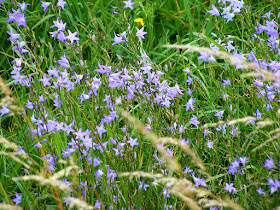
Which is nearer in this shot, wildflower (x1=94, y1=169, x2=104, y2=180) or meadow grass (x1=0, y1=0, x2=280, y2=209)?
meadow grass (x1=0, y1=0, x2=280, y2=209)

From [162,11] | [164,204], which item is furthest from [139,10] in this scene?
[164,204]

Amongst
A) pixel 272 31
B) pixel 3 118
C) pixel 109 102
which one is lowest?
pixel 3 118

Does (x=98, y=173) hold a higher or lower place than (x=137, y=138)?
lower

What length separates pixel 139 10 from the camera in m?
3.90

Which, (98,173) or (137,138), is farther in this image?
(137,138)

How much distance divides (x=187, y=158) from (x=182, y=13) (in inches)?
83.3

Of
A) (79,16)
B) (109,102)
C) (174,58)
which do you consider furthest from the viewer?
(79,16)

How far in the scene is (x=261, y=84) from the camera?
6.76ft

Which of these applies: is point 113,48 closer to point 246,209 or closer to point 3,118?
point 3,118

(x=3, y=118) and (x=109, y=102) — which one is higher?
(x=109, y=102)

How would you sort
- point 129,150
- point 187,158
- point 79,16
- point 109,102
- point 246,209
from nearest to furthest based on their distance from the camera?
point 246,209 → point 129,150 → point 109,102 → point 187,158 → point 79,16

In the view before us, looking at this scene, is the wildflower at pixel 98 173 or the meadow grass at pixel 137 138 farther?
the wildflower at pixel 98 173

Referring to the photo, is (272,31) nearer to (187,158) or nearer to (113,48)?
(187,158)

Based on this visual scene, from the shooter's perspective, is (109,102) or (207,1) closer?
(109,102)
